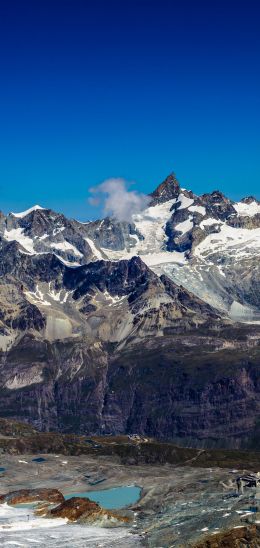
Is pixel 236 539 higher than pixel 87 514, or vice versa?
pixel 87 514

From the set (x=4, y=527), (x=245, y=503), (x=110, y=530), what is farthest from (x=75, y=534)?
(x=245, y=503)

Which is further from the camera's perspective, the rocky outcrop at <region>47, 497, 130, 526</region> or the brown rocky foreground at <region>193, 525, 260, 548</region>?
the rocky outcrop at <region>47, 497, 130, 526</region>

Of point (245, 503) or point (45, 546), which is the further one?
point (245, 503)

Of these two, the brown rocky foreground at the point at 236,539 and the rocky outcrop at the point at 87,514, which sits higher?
the rocky outcrop at the point at 87,514

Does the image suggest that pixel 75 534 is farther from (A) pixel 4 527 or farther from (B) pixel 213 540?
(B) pixel 213 540

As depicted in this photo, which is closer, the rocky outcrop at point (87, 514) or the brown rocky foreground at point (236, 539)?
the brown rocky foreground at point (236, 539)

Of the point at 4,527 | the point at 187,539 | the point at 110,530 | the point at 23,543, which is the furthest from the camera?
the point at 4,527

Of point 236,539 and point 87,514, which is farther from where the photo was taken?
point 87,514

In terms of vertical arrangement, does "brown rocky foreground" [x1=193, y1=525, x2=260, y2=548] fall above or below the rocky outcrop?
below
